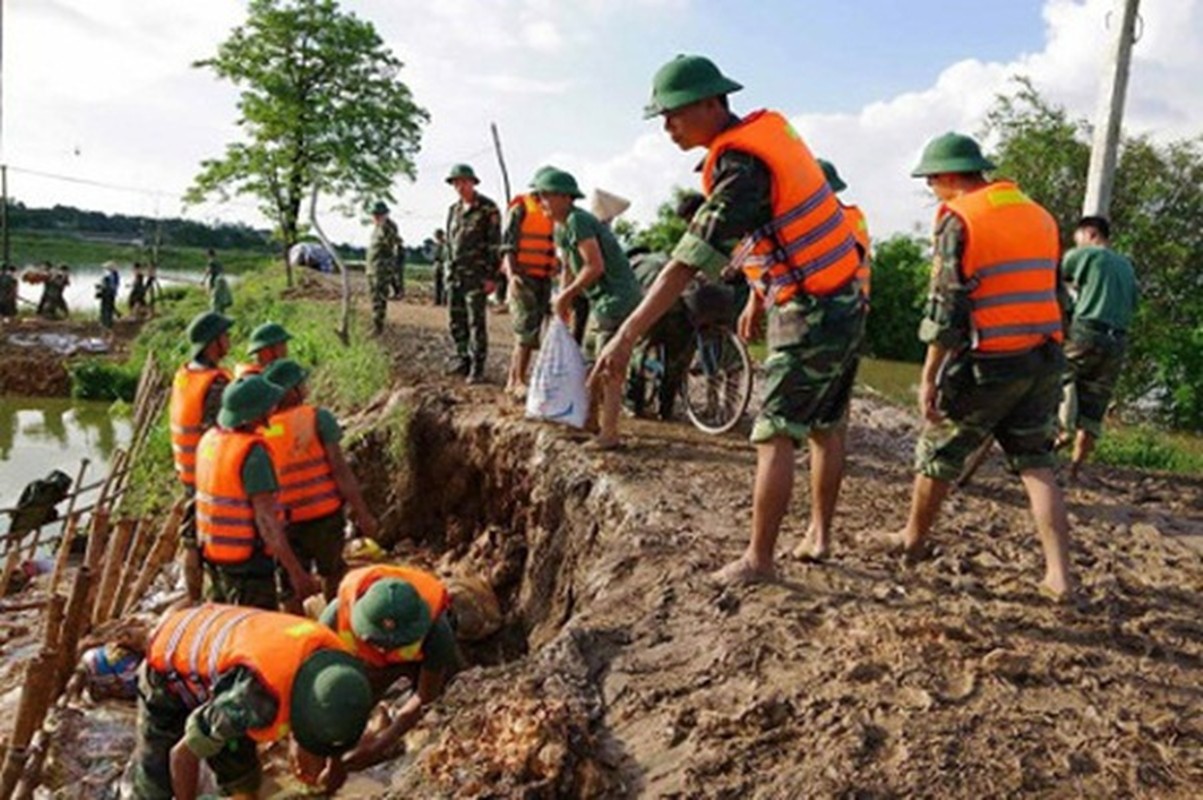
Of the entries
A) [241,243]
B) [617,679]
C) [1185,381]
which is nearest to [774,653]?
[617,679]

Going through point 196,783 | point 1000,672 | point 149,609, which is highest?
point 1000,672

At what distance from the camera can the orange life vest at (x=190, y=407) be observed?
6.01 metres

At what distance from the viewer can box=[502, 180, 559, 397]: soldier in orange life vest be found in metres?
7.34

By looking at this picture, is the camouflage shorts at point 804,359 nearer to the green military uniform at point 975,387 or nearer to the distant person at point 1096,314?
the green military uniform at point 975,387

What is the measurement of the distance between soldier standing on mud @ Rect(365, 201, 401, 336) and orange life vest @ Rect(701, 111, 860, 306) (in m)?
8.79

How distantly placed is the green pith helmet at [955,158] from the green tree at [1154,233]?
1225 centimetres

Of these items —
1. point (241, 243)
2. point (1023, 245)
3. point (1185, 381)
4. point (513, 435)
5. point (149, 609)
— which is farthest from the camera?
point (241, 243)

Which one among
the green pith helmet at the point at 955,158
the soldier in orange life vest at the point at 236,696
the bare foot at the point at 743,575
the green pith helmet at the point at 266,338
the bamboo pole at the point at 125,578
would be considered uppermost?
the green pith helmet at the point at 955,158

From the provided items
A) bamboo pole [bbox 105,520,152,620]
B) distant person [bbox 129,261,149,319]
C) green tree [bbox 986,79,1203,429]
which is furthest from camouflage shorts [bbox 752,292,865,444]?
distant person [bbox 129,261,149,319]

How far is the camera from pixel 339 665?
10.9 feet

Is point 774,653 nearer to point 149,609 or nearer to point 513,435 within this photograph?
point 513,435

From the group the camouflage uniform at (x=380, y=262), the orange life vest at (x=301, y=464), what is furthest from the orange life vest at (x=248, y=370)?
the camouflage uniform at (x=380, y=262)

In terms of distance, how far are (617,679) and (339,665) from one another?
93 cm

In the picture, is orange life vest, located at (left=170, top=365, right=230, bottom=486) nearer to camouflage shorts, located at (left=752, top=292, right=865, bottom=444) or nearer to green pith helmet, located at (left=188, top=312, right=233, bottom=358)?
green pith helmet, located at (left=188, top=312, right=233, bottom=358)
